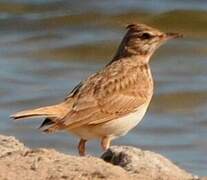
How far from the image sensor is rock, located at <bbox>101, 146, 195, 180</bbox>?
723cm

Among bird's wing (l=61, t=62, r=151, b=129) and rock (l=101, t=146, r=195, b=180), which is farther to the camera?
bird's wing (l=61, t=62, r=151, b=129)

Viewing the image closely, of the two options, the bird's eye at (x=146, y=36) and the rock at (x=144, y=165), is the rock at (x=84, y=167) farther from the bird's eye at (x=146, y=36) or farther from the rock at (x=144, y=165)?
the bird's eye at (x=146, y=36)

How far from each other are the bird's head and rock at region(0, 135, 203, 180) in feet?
8.91

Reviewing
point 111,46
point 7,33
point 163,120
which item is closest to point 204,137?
point 163,120

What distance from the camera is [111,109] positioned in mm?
9758

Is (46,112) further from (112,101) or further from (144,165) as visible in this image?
(144,165)

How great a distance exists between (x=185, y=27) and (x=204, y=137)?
18.2ft

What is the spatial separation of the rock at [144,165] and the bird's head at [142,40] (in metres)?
2.71

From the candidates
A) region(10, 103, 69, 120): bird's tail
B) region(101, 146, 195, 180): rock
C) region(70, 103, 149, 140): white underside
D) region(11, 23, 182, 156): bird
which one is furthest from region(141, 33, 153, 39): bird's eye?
region(101, 146, 195, 180): rock

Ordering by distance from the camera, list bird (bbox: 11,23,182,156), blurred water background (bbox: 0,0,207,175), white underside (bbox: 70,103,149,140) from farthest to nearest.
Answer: blurred water background (bbox: 0,0,207,175)
white underside (bbox: 70,103,149,140)
bird (bbox: 11,23,182,156)

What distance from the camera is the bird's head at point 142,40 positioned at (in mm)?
10336

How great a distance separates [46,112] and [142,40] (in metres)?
1.78

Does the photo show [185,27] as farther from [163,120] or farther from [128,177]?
[128,177]

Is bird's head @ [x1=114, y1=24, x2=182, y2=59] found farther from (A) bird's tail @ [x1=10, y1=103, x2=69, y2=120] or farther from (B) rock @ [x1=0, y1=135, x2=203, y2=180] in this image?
(B) rock @ [x1=0, y1=135, x2=203, y2=180]
